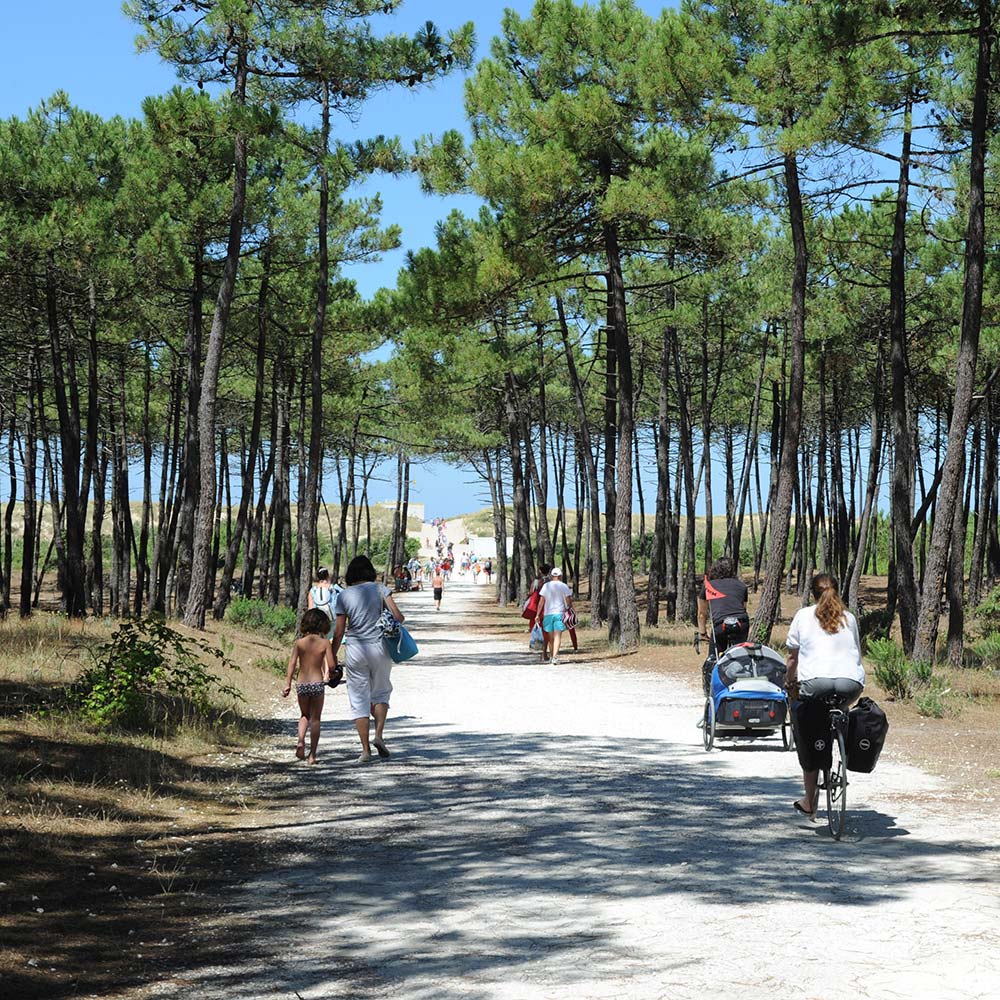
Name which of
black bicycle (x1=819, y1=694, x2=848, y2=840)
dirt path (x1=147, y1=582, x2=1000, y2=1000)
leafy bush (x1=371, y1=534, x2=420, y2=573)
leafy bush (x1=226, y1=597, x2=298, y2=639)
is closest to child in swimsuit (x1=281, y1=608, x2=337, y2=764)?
dirt path (x1=147, y1=582, x2=1000, y2=1000)

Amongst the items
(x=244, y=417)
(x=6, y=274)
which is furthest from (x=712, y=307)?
(x=6, y=274)

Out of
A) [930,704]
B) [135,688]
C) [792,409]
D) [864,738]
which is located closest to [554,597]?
Answer: [792,409]

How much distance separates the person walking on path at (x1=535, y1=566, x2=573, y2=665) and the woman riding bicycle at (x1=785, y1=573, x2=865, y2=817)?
1449cm

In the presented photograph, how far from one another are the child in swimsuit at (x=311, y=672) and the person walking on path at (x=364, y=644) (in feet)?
0.52

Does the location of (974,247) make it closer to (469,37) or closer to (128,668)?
(469,37)

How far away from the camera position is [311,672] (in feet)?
36.6

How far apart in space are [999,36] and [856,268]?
1076 cm

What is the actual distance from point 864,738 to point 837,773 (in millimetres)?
358

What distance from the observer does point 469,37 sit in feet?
76.6

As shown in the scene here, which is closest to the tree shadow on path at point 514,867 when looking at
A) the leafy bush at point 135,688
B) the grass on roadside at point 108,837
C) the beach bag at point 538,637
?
the grass on roadside at point 108,837

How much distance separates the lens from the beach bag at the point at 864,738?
770 cm

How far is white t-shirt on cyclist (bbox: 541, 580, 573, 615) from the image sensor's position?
901 inches

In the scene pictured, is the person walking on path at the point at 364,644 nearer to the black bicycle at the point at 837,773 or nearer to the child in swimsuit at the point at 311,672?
the child in swimsuit at the point at 311,672

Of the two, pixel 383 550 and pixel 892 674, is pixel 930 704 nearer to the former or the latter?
pixel 892 674
